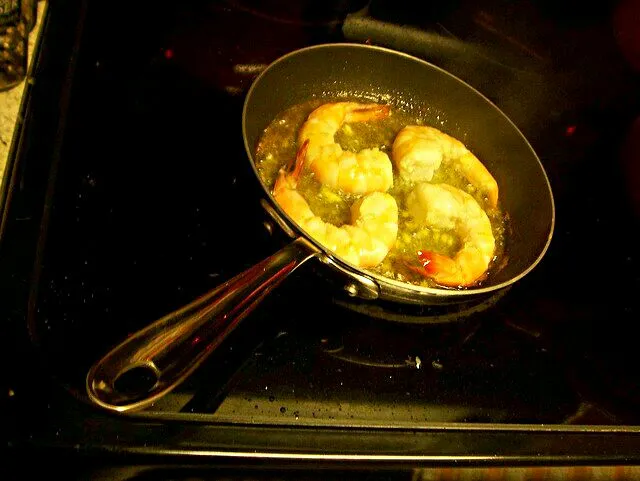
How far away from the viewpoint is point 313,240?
2.94ft

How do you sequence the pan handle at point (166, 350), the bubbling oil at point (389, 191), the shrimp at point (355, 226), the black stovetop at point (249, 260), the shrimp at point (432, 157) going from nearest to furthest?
the pan handle at point (166, 350) → the black stovetop at point (249, 260) → the shrimp at point (355, 226) → the bubbling oil at point (389, 191) → the shrimp at point (432, 157)

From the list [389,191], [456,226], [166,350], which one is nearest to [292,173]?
[389,191]

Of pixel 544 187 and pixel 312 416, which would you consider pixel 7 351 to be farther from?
pixel 544 187

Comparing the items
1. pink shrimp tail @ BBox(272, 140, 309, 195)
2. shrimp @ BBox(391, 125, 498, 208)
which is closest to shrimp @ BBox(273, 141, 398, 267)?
pink shrimp tail @ BBox(272, 140, 309, 195)

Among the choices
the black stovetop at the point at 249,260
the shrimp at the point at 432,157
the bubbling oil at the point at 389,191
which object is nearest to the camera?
the black stovetop at the point at 249,260

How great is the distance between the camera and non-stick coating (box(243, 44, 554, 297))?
1.23 meters

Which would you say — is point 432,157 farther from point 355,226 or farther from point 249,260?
point 249,260

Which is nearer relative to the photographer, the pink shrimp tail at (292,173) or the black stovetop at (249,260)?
the black stovetop at (249,260)

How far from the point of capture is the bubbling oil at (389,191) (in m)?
1.14

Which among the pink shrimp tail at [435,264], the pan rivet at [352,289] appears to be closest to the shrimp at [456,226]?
the pink shrimp tail at [435,264]

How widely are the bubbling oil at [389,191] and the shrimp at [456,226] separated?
0.08ft

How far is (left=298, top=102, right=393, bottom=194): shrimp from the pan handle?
43 cm

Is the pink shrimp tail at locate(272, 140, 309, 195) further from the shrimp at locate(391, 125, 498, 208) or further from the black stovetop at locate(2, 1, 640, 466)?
the shrimp at locate(391, 125, 498, 208)

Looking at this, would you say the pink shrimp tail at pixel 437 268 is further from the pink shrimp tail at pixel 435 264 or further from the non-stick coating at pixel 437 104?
the non-stick coating at pixel 437 104
